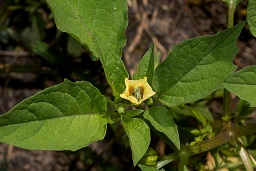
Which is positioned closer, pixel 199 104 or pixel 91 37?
pixel 91 37

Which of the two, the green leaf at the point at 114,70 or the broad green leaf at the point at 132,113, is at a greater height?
the green leaf at the point at 114,70

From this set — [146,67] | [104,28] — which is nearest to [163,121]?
[146,67]

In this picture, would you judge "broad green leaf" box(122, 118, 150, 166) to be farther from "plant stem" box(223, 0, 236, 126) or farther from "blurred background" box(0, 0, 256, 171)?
"blurred background" box(0, 0, 256, 171)

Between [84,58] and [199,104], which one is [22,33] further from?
[199,104]

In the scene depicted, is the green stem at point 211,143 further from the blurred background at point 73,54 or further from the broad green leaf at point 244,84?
the blurred background at point 73,54

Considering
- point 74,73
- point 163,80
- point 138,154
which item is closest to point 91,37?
point 163,80

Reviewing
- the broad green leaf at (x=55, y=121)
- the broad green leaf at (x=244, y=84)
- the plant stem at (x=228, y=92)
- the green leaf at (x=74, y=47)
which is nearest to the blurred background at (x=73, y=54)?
the green leaf at (x=74, y=47)

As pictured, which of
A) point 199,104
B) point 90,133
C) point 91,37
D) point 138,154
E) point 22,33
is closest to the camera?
point 138,154
